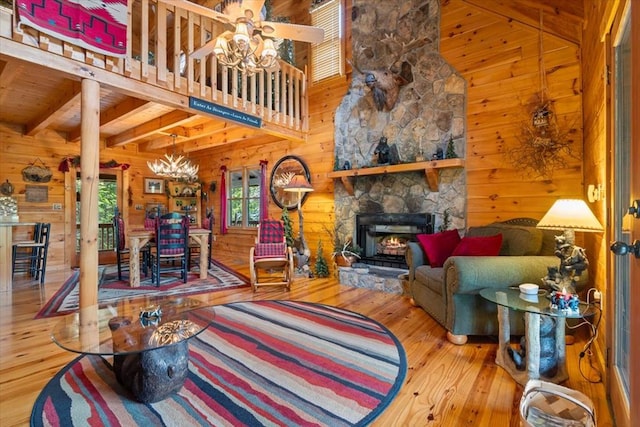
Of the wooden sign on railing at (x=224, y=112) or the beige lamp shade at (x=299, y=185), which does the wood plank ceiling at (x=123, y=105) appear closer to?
the wooden sign on railing at (x=224, y=112)

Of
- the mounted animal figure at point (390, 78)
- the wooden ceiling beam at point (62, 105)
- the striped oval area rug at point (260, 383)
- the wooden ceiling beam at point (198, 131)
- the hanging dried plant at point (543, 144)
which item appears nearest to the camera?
the striped oval area rug at point (260, 383)

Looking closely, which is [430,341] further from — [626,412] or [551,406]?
[626,412]

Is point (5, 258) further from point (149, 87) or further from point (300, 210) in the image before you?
point (300, 210)

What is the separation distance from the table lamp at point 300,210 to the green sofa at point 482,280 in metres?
2.51

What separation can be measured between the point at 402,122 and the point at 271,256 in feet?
8.76

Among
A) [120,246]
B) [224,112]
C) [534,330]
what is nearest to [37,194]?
[120,246]

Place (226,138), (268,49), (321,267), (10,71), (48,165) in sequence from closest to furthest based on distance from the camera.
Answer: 1. (268,49)
2. (10,71)
3. (321,267)
4. (48,165)
5. (226,138)

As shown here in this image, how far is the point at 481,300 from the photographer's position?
2422mm

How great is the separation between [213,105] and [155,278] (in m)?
2.67

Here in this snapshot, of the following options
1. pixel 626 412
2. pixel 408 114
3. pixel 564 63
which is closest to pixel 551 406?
pixel 626 412

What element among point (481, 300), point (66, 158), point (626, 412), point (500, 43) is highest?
point (500, 43)

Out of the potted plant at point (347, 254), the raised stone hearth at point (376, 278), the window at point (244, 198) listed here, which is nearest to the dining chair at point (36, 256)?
the window at point (244, 198)

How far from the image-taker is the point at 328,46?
5164 mm

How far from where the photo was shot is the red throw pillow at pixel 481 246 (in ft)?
9.02
